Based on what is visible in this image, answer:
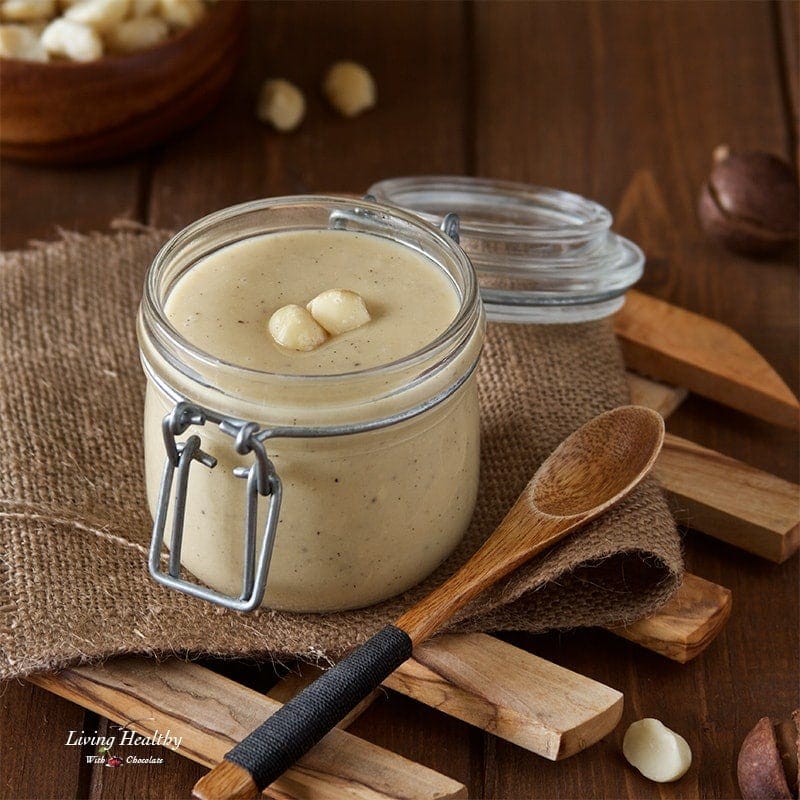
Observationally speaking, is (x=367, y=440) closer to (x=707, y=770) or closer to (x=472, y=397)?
(x=472, y=397)

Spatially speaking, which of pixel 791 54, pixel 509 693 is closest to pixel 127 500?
pixel 509 693

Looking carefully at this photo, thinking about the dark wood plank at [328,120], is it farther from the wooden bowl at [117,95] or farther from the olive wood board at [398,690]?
the olive wood board at [398,690]

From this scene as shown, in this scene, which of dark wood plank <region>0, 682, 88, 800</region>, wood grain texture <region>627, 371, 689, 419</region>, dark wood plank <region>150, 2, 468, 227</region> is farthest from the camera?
dark wood plank <region>150, 2, 468, 227</region>

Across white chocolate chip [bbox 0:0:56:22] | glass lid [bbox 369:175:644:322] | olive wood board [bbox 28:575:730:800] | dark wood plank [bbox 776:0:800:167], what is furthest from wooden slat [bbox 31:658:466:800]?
dark wood plank [bbox 776:0:800:167]

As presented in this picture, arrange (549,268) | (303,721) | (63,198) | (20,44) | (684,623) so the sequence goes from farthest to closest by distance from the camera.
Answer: (63,198), (20,44), (549,268), (684,623), (303,721)

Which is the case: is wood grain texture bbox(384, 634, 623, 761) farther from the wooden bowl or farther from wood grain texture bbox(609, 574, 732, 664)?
the wooden bowl

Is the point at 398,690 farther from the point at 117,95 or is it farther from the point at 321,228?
the point at 117,95
